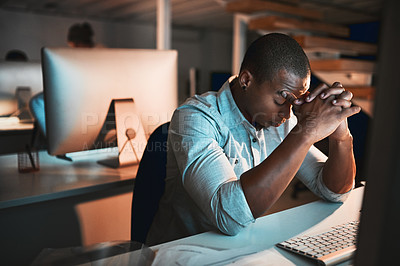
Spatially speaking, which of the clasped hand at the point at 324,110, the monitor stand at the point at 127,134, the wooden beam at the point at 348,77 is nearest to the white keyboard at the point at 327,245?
the clasped hand at the point at 324,110

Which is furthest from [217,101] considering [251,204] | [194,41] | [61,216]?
[194,41]

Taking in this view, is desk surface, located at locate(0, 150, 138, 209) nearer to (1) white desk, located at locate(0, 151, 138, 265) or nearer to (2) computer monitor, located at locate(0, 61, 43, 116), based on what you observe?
(1) white desk, located at locate(0, 151, 138, 265)

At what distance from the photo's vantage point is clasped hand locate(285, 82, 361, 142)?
93cm

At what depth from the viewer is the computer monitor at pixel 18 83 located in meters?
2.48

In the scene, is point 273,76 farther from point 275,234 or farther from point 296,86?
point 275,234

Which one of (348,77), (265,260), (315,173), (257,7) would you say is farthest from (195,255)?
(348,77)

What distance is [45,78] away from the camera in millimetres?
1371

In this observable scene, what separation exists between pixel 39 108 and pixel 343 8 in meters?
4.20

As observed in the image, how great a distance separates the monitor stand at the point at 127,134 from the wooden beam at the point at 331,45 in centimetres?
209

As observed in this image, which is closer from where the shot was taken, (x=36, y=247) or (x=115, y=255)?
(x=115, y=255)

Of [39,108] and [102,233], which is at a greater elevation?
[39,108]

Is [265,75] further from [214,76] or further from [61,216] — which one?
[214,76]

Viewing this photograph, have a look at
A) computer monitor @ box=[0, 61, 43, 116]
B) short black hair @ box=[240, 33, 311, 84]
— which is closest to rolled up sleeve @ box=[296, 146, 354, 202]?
short black hair @ box=[240, 33, 311, 84]

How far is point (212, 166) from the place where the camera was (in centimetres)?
96
